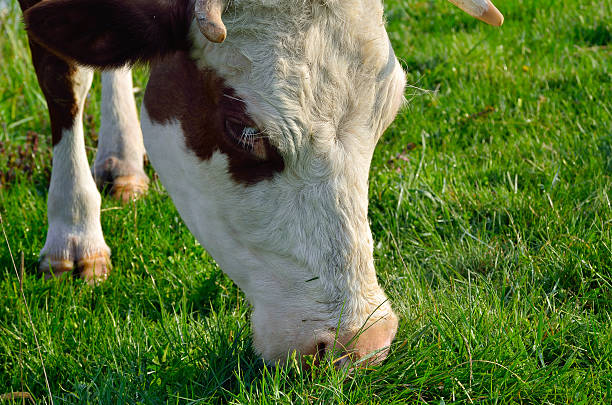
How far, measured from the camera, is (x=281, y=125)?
8.23 ft

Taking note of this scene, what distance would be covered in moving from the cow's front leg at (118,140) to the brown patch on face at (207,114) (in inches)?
68.7

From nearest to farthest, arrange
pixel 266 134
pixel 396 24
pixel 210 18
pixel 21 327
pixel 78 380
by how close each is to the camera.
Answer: pixel 210 18 < pixel 266 134 < pixel 78 380 < pixel 21 327 < pixel 396 24

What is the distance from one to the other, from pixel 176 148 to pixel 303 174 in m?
0.58

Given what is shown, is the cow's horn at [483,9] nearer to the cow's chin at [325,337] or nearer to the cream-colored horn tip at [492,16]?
the cream-colored horn tip at [492,16]

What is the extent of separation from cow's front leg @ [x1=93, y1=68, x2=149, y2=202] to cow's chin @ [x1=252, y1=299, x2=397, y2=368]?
223 cm

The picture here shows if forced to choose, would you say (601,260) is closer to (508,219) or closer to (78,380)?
(508,219)

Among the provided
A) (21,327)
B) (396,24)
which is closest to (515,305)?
(21,327)

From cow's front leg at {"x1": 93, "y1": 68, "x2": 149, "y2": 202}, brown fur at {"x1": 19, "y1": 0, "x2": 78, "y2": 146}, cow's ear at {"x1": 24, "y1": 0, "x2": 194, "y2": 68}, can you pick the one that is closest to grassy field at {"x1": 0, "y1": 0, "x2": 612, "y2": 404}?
cow's front leg at {"x1": 93, "y1": 68, "x2": 149, "y2": 202}

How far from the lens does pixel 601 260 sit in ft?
10.4

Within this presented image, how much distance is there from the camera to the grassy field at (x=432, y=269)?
2.49 meters

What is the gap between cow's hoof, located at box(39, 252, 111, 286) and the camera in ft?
12.2

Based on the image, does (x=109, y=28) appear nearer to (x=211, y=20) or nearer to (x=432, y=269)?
(x=211, y=20)

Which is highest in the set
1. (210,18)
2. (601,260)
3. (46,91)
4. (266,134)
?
(210,18)

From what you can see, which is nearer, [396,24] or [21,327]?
[21,327]
